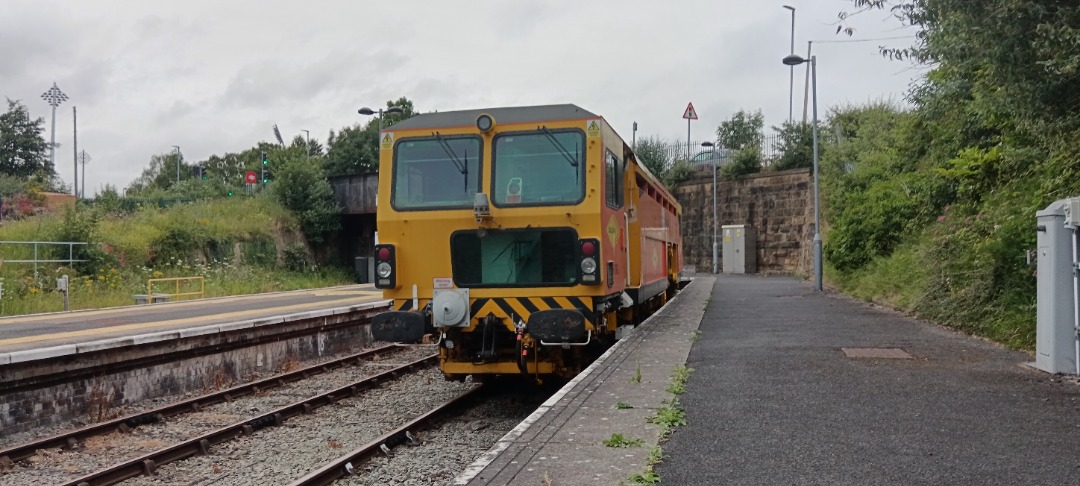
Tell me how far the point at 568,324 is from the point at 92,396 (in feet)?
18.9

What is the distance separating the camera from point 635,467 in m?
4.91

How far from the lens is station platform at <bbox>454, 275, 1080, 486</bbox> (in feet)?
15.6

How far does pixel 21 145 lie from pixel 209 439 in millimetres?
47865

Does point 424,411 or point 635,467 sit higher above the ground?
point 635,467

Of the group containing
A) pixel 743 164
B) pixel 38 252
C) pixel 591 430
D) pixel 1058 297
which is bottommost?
pixel 591 430

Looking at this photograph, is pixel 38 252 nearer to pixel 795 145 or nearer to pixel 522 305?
pixel 522 305

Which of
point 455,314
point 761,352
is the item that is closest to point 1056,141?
point 761,352

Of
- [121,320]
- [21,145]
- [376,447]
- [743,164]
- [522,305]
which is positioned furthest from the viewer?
[21,145]

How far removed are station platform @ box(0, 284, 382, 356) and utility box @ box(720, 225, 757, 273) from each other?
21.5 m

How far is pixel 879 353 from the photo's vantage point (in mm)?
9664

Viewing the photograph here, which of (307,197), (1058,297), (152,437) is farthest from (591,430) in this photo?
(307,197)

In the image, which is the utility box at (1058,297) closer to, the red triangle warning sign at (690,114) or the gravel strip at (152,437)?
→ the gravel strip at (152,437)

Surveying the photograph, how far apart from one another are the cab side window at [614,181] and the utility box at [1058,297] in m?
4.29

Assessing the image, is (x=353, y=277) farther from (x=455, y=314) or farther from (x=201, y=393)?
(x=455, y=314)
